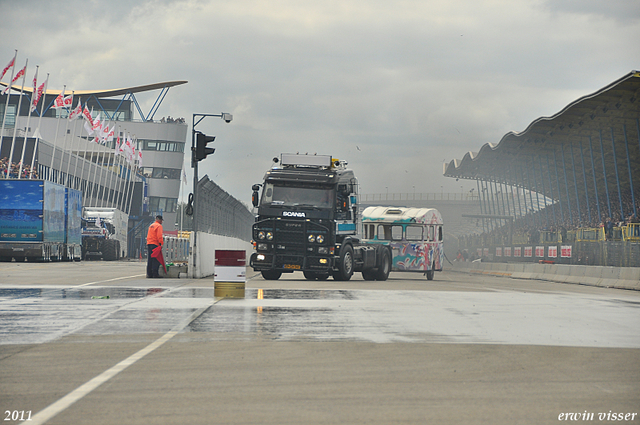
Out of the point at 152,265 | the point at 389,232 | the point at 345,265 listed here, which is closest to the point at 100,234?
the point at 389,232

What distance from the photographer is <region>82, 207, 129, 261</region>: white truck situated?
2146 inches

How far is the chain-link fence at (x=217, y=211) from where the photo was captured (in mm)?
25655

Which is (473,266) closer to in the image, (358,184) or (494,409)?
(358,184)

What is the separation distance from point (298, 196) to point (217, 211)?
568cm

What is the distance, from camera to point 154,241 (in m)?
23.2

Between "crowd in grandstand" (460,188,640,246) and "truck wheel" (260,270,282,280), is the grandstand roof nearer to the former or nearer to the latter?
"crowd in grandstand" (460,188,640,246)

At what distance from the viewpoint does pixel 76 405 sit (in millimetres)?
5891

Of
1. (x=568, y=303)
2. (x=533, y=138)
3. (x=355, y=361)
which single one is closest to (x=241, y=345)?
(x=355, y=361)

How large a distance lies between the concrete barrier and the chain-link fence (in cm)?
1362

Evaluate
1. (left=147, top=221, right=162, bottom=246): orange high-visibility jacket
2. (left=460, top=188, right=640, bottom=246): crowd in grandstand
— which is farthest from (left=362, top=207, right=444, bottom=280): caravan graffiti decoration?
(left=460, top=188, right=640, bottom=246): crowd in grandstand

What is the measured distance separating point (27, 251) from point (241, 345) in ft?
109

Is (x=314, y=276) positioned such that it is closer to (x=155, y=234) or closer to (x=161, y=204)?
(x=155, y=234)

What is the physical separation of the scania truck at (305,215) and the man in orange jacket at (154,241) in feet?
10.2

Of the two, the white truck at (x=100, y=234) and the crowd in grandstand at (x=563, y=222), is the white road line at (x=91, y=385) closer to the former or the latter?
the crowd in grandstand at (x=563, y=222)
